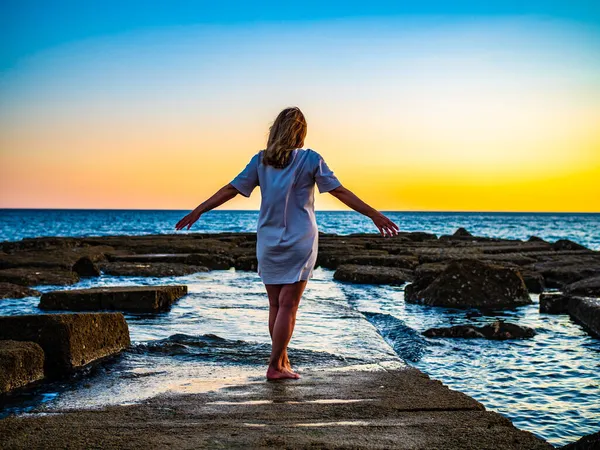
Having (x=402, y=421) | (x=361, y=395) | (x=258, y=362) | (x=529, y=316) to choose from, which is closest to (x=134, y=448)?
(x=402, y=421)

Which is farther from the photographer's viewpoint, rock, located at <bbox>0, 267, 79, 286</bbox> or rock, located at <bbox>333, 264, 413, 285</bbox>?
rock, located at <bbox>333, 264, 413, 285</bbox>

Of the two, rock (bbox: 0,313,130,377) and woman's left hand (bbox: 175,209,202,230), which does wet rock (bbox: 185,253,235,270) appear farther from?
woman's left hand (bbox: 175,209,202,230)

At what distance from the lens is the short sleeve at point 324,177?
433 cm

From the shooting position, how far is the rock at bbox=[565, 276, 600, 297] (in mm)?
9414

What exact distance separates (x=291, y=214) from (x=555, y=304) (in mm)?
5804

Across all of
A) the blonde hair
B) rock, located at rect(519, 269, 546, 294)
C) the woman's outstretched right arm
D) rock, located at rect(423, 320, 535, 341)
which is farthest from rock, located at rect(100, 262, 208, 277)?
the woman's outstretched right arm

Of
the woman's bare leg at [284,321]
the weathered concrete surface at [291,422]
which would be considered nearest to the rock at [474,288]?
the woman's bare leg at [284,321]

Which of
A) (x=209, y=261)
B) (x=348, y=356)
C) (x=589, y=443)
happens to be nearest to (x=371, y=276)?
(x=209, y=261)

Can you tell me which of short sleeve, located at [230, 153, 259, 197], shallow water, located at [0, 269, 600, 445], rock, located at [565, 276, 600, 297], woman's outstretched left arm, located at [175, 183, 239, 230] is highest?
short sleeve, located at [230, 153, 259, 197]

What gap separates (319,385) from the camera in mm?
4094

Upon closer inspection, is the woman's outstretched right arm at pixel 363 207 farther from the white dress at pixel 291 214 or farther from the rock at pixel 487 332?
the rock at pixel 487 332

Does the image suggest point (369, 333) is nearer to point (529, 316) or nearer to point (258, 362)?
point (258, 362)

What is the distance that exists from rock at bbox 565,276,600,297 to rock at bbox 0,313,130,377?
706 cm

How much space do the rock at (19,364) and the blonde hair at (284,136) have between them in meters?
1.93
